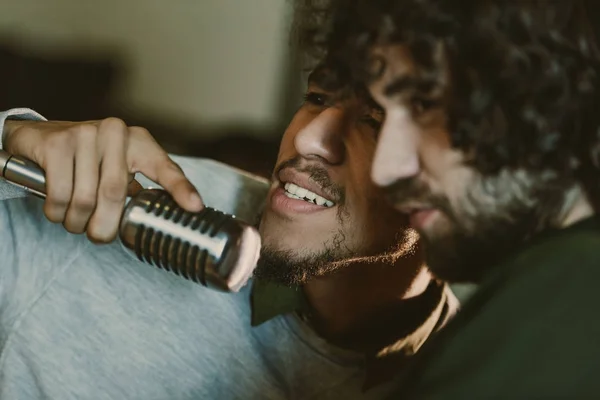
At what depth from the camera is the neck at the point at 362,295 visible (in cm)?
112

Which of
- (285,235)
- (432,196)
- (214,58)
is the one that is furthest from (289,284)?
(214,58)

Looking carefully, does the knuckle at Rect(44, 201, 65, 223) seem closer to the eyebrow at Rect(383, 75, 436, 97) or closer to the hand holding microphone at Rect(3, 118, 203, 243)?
the hand holding microphone at Rect(3, 118, 203, 243)

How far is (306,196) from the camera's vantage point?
42.1 inches

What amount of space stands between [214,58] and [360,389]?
2.39 metres

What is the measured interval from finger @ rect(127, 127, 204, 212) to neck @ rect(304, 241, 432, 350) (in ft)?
1.18

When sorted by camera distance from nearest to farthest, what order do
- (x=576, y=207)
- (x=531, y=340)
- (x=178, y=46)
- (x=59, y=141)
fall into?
(x=531, y=340) < (x=576, y=207) < (x=59, y=141) < (x=178, y=46)

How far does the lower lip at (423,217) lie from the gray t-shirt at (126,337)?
0.39 meters

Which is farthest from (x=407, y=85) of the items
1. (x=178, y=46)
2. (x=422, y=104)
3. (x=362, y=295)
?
(x=178, y=46)

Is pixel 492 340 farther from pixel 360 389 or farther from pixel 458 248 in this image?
pixel 360 389

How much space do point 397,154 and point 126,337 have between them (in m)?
0.56

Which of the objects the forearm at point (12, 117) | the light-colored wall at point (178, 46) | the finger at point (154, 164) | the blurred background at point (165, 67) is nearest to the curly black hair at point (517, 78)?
the finger at point (154, 164)

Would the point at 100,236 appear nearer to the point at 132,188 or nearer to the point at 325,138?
the point at 132,188

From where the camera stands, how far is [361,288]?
1.16 m

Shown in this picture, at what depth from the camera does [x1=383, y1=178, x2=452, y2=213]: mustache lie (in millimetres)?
715
